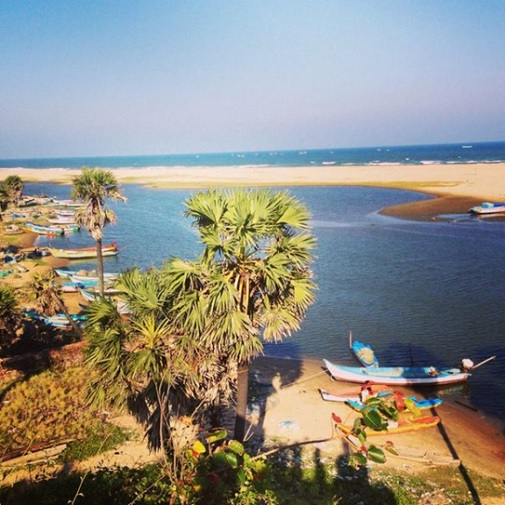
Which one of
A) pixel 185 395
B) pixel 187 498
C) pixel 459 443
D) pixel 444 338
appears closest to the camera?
pixel 187 498

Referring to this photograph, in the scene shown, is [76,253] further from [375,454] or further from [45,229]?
[375,454]

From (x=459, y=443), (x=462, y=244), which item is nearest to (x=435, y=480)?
(x=459, y=443)

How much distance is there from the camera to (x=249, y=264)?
34.7ft

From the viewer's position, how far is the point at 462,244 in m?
43.1

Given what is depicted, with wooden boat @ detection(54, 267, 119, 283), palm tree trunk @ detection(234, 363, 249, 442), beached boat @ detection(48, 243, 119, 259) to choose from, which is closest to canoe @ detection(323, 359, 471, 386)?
palm tree trunk @ detection(234, 363, 249, 442)

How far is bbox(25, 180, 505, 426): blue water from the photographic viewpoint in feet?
75.4

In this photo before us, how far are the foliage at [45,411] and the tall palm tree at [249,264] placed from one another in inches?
320

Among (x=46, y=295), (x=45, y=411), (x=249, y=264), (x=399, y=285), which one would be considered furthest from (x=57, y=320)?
(x=399, y=285)

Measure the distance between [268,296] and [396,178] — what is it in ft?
315

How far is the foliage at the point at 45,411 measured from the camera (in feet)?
49.0

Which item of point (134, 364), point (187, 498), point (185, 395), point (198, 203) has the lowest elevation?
point (185, 395)

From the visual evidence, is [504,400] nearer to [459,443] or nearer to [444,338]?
[459,443]

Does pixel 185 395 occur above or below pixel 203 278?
below

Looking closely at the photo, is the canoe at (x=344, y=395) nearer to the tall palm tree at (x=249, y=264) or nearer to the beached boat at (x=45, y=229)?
the tall palm tree at (x=249, y=264)
